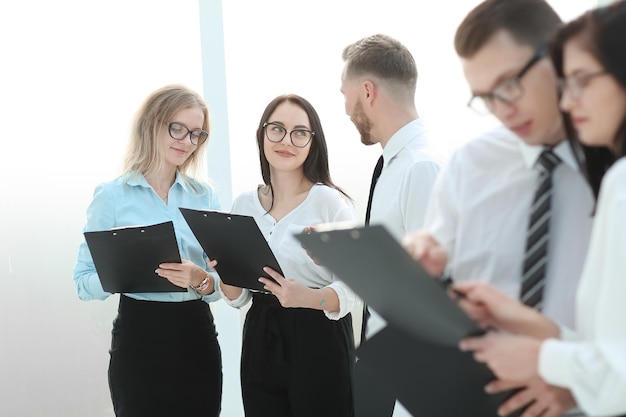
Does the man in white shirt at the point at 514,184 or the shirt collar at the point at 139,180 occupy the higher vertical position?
the man in white shirt at the point at 514,184

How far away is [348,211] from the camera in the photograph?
3.01m

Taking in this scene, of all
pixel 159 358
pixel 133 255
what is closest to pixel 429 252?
pixel 133 255

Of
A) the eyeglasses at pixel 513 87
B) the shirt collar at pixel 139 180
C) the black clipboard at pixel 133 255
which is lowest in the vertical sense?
the black clipboard at pixel 133 255

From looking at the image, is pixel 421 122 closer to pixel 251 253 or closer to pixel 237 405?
pixel 251 253

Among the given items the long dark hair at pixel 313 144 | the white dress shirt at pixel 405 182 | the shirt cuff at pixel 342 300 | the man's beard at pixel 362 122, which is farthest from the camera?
the long dark hair at pixel 313 144

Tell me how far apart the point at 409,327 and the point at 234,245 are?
129 centimetres

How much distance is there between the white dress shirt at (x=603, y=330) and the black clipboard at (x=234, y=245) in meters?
1.40

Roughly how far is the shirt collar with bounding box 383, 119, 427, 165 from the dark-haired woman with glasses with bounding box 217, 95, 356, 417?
18.9 inches

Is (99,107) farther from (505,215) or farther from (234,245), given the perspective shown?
(505,215)

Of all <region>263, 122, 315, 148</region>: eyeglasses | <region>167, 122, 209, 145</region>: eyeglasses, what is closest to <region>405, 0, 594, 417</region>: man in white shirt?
<region>263, 122, 315, 148</region>: eyeglasses

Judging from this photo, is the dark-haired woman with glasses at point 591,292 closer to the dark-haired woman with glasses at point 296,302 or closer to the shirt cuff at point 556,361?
the shirt cuff at point 556,361

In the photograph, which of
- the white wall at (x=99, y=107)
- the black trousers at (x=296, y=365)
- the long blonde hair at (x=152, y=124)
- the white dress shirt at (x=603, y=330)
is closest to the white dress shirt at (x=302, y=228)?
the black trousers at (x=296, y=365)

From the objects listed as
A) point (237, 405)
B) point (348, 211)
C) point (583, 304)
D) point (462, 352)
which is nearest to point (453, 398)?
point (462, 352)

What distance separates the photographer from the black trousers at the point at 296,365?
2.83 metres
